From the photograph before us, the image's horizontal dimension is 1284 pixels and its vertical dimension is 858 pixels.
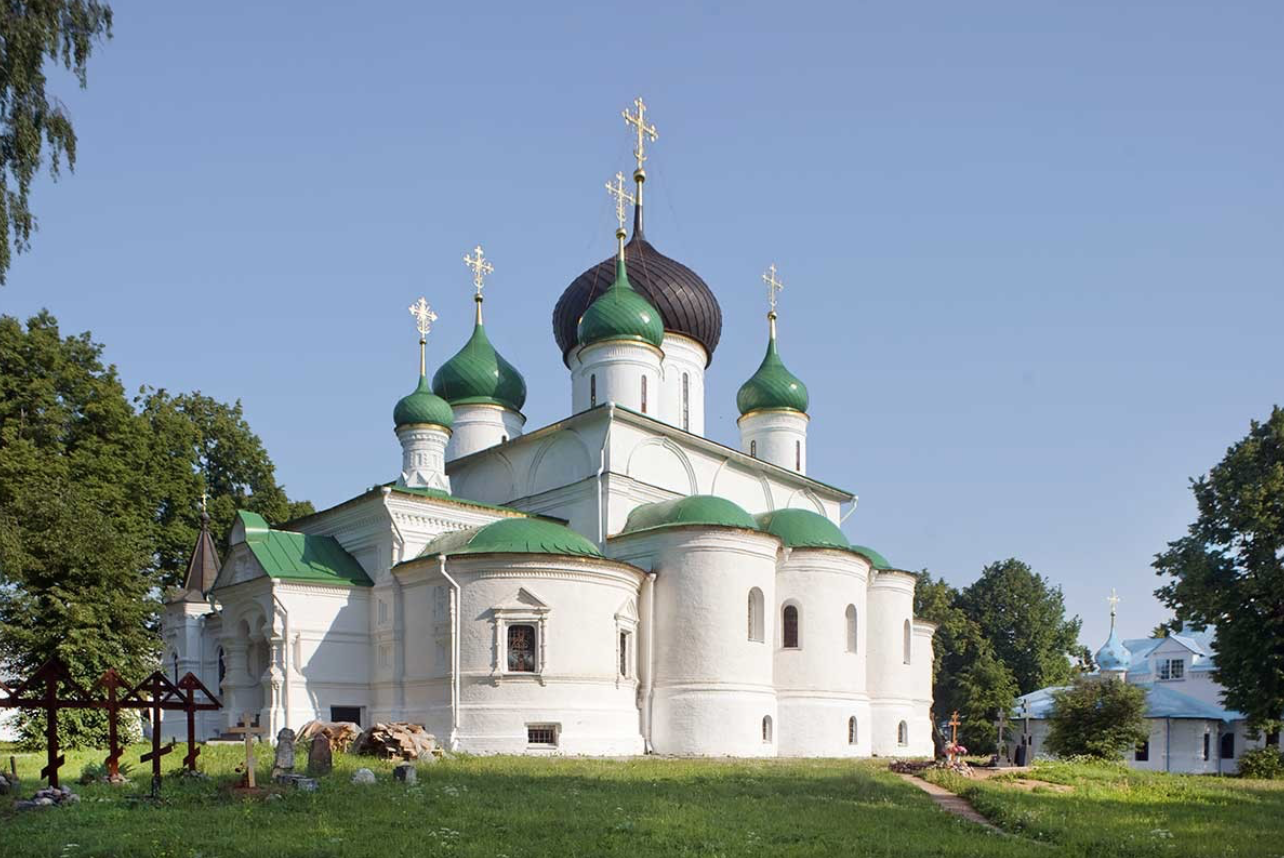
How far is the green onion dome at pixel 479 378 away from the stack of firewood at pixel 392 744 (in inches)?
Result: 597

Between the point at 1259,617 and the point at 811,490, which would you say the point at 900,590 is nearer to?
the point at 811,490

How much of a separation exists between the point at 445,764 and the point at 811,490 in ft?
54.1

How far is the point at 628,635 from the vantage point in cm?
2386

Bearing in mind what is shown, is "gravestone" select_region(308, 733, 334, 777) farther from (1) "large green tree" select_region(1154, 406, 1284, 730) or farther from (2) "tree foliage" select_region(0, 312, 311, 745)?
(1) "large green tree" select_region(1154, 406, 1284, 730)

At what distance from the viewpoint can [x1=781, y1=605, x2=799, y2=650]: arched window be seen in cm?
2566

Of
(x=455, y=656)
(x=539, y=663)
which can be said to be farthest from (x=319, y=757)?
(x=539, y=663)

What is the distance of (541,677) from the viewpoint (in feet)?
73.2

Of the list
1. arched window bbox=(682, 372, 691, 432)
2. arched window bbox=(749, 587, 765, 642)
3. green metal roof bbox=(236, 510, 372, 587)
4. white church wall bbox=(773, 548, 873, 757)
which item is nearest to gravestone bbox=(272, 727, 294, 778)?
green metal roof bbox=(236, 510, 372, 587)

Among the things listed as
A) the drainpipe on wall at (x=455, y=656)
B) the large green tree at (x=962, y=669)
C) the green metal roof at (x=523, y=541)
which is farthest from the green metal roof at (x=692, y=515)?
the large green tree at (x=962, y=669)

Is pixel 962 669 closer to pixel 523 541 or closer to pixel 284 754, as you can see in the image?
pixel 523 541

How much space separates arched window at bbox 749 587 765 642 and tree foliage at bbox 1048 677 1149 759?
7.15m

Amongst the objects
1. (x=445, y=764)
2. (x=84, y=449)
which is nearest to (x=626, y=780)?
(x=445, y=764)

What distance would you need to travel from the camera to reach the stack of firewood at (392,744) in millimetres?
17984

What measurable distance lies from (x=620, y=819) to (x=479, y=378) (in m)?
22.5
